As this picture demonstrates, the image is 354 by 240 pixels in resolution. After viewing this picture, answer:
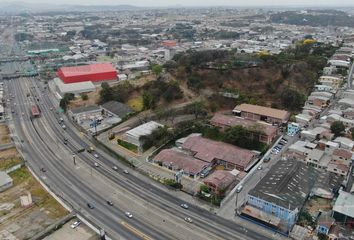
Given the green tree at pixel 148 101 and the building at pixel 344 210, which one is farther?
the green tree at pixel 148 101

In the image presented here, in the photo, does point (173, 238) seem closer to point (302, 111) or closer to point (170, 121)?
point (170, 121)

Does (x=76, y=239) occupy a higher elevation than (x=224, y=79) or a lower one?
lower

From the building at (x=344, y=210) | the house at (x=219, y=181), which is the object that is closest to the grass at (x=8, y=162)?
the house at (x=219, y=181)

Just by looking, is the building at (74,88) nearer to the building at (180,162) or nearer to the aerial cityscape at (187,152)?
the aerial cityscape at (187,152)

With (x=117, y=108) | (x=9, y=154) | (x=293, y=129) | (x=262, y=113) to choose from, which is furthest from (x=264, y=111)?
(x=9, y=154)

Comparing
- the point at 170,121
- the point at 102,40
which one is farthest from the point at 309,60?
the point at 102,40

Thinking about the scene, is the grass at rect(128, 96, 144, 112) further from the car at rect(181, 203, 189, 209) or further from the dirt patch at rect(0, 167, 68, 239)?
the car at rect(181, 203, 189, 209)
